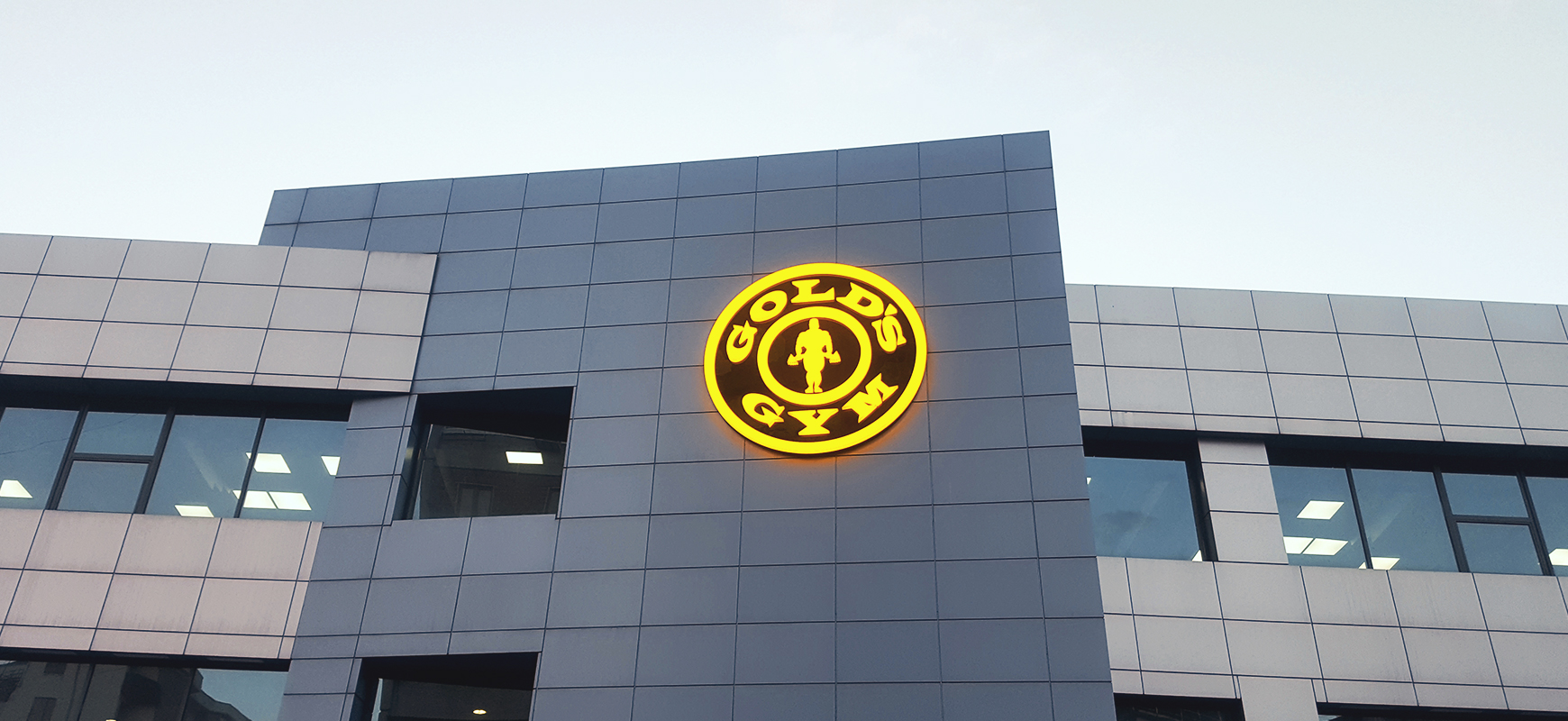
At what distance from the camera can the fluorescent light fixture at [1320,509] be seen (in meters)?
17.9

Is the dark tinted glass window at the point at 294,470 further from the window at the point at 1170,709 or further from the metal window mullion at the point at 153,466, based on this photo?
the window at the point at 1170,709

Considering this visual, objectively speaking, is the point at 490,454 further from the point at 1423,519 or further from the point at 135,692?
the point at 1423,519

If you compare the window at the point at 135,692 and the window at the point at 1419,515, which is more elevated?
the window at the point at 1419,515

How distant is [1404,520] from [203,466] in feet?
68.1

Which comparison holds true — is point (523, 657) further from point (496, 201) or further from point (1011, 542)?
point (496, 201)

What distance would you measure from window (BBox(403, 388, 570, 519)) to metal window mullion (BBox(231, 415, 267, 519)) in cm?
286

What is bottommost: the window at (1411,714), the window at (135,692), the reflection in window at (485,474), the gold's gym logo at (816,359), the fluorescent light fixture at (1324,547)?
the window at (135,692)

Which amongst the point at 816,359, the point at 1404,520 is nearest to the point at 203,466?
the point at 816,359

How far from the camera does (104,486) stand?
17109 mm

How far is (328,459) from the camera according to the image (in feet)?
57.1

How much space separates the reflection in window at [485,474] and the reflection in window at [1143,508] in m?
9.40

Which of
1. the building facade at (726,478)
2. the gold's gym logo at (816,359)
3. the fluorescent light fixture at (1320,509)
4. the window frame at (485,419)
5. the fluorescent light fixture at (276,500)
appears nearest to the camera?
the building facade at (726,478)

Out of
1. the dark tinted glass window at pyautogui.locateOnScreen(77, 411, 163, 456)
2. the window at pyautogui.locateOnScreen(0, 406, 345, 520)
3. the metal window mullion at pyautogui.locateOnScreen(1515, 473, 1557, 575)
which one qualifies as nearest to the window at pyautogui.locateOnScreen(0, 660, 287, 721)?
the window at pyautogui.locateOnScreen(0, 406, 345, 520)

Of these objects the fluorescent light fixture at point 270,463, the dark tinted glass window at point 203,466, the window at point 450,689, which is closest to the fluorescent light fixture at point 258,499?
the dark tinted glass window at point 203,466
